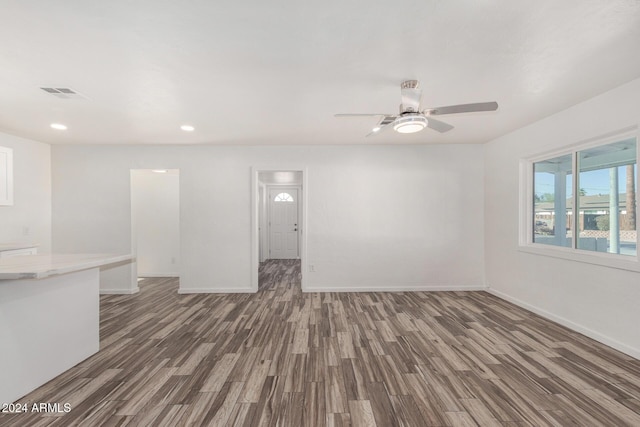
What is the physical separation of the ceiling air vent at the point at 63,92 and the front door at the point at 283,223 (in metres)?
5.41

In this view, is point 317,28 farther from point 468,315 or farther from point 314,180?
point 468,315

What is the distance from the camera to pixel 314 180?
4531mm

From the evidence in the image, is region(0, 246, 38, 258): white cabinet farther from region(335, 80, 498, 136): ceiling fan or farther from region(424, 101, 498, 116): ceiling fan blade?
region(424, 101, 498, 116): ceiling fan blade

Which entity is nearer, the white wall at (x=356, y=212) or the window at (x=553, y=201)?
the window at (x=553, y=201)

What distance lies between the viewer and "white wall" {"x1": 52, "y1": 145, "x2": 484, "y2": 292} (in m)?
4.50

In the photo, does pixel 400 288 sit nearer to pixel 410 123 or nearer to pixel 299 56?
pixel 410 123

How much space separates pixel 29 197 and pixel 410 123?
559cm

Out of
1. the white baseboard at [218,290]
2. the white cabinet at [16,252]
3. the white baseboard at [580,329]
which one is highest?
the white cabinet at [16,252]

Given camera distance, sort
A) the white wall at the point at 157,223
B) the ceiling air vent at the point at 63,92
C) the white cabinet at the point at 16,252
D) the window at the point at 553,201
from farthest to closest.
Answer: the white wall at the point at 157,223 < the window at the point at 553,201 < the white cabinet at the point at 16,252 < the ceiling air vent at the point at 63,92

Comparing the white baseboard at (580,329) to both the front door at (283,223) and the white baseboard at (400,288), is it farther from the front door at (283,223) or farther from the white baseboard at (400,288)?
the front door at (283,223)

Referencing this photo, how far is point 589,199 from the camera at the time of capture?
2.99m

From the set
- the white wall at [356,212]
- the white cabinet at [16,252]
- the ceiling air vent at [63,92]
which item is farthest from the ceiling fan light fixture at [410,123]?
the white cabinet at [16,252]

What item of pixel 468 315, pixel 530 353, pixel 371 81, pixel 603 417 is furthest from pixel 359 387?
pixel 371 81

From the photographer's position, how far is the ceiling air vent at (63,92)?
2410 millimetres
